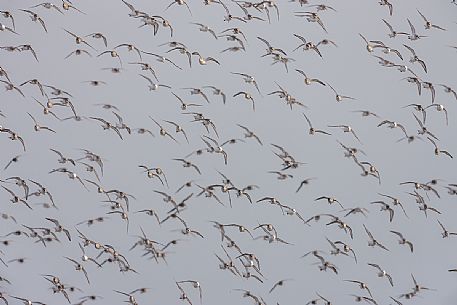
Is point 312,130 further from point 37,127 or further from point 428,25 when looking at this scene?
point 37,127

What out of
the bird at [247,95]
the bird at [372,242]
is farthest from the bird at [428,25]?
the bird at [372,242]

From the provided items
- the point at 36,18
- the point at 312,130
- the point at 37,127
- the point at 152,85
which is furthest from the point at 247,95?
the point at 36,18

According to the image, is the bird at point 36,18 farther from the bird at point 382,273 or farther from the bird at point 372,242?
the bird at point 382,273

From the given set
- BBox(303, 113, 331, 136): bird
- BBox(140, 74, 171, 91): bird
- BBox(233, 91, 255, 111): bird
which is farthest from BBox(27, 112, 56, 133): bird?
BBox(303, 113, 331, 136): bird

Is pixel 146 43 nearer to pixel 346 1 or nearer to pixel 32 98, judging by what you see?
pixel 32 98

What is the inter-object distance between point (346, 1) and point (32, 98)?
19.5 feet

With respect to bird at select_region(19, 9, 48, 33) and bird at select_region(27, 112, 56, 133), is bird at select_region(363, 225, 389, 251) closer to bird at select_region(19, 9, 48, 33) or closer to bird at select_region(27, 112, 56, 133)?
bird at select_region(27, 112, 56, 133)

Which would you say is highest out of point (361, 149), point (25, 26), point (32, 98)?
point (25, 26)

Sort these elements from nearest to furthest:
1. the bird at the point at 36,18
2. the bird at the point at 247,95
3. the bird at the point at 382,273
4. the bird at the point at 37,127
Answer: the bird at the point at 36,18 < the bird at the point at 37,127 < the bird at the point at 382,273 < the bird at the point at 247,95

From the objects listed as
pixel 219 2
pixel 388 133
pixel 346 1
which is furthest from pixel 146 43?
pixel 388 133

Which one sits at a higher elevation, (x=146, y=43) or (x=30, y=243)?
(x=146, y=43)

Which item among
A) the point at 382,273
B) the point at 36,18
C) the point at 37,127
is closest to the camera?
the point at 36,18

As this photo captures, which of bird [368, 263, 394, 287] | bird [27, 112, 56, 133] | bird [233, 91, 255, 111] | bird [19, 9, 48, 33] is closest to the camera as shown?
bird [19, 9, 48, 33]

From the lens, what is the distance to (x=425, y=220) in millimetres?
15836
